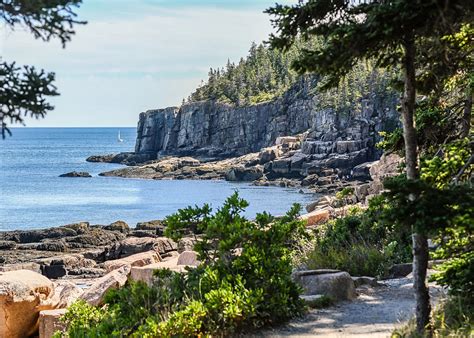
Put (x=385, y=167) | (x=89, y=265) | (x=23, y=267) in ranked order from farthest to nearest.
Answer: (x=89, y=265)
(x=23, y=267)
(x=385, y=167)

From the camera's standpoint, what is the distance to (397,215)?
664cm

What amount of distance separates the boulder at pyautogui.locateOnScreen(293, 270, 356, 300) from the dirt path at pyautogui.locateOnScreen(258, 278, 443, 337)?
202 mm

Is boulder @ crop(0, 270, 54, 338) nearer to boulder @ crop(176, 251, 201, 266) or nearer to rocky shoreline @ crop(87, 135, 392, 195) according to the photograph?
boulder @ crop(176, 251, 201, 266)

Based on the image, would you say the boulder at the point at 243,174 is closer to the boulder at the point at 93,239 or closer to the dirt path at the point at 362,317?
the boulder at the point at 93,239

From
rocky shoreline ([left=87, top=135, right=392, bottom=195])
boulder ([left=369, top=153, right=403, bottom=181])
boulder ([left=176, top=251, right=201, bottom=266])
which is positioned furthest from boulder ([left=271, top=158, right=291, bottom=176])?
boulder ([left=176, top=251, right=201, bottom=266])

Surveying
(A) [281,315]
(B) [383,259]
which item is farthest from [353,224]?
(A) [281,315]

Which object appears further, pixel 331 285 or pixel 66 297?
pixel 66 297

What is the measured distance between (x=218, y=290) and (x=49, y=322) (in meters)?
5.92

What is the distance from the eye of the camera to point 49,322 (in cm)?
1403

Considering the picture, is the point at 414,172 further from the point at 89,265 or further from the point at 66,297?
the point at 89,265

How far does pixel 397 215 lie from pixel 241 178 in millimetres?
85935

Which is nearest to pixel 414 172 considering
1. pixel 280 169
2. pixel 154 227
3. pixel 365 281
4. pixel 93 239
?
pixel 365 281

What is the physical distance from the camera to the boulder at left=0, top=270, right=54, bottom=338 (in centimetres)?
1467

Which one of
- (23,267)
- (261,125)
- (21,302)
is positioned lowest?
(23,267)
